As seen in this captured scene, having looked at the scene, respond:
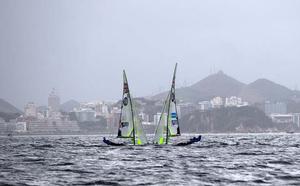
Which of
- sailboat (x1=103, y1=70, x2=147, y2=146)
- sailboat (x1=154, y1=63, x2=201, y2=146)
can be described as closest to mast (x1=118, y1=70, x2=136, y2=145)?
sailboat (x1=103, y1=70, x2=147, y2=146)

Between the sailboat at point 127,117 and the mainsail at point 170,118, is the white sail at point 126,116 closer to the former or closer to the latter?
the sailboat at point 127,117

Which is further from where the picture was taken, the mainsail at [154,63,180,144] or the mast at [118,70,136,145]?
the mainsail at [154,63,180,144]

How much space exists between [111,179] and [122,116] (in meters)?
38.9

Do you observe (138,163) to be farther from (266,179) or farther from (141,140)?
(141,140)

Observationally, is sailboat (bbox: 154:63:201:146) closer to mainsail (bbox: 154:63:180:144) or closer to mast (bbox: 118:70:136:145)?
mainsail (bbox: 154:63:180:144)

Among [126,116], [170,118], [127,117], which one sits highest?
[126,116]

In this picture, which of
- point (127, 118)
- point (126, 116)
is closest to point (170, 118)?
point (127, 118)

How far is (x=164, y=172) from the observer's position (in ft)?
123

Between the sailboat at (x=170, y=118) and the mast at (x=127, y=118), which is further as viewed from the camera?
the sailboat at (x=170, y=118)

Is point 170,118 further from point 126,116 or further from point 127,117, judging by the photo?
point 126,116

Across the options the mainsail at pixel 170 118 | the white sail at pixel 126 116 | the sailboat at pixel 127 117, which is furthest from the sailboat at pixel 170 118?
the white sail at pixel 126 116

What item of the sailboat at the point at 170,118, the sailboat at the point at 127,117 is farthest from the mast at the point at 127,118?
the sailboat at the point at 170,118

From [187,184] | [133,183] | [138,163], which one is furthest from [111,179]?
[138,163]

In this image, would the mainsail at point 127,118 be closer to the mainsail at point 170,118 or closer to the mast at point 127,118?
the mast at point 127,118
